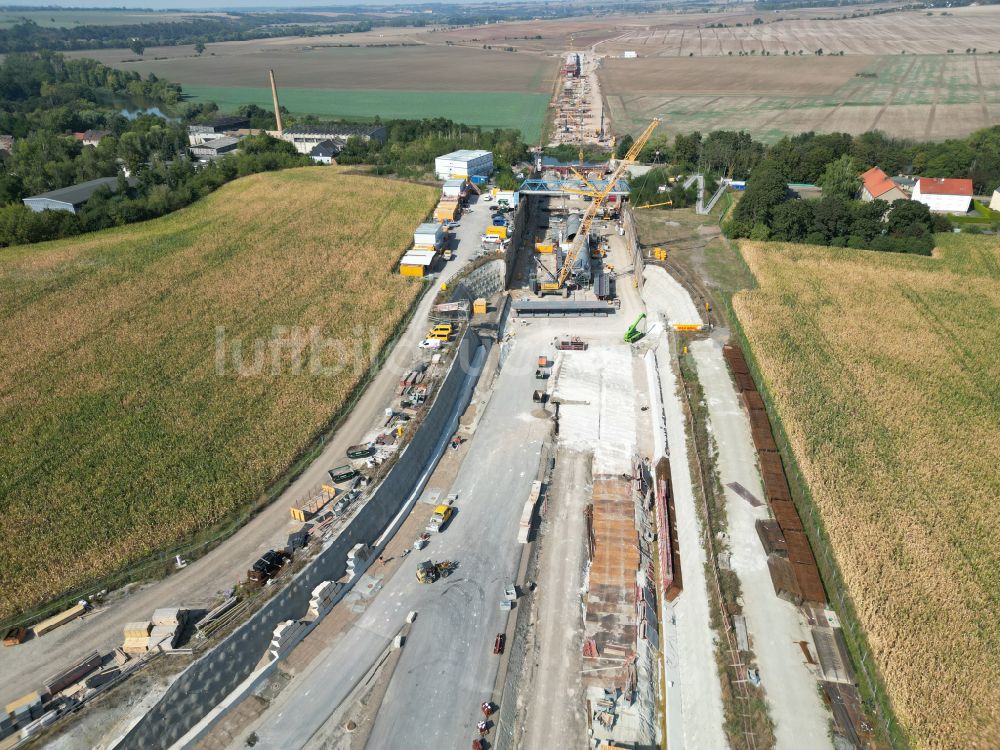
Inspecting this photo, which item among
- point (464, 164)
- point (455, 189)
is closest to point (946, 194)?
point (455, 189)

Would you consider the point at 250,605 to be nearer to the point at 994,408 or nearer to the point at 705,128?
the point at 994,408

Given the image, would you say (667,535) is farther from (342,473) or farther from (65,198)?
(65,198)

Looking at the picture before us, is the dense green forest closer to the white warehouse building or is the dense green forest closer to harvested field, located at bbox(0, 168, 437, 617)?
harvested field, located at bbox(0, 168, 437, 617)

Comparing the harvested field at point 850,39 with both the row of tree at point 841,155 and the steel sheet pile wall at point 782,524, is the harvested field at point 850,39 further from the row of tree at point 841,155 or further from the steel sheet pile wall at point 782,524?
the steel sheet pile wall at point 782,524

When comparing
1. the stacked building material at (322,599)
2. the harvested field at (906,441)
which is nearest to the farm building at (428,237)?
the harvested field at (906,441)

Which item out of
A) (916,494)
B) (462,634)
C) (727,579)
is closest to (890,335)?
(916,494)

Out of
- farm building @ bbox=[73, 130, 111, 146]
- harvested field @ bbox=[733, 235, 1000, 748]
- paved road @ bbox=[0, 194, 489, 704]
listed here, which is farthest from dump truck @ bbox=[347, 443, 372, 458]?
farm building @ bbox=[73, 130, 111, 146]
